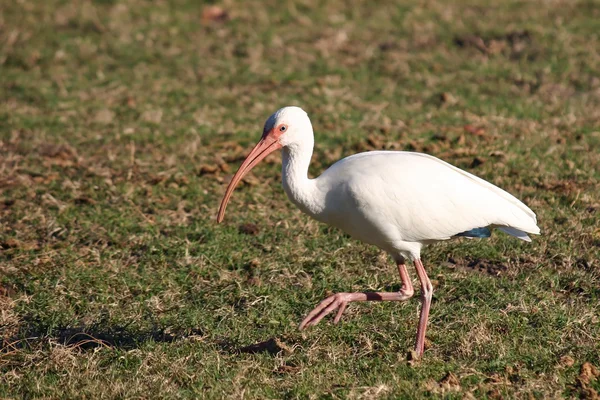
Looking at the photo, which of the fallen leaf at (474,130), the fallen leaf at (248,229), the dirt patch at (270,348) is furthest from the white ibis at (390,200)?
the fallen leaf at (474,130)

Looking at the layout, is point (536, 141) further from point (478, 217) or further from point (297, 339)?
point (297, 339)

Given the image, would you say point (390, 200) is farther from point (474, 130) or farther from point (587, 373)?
point (474, 130)

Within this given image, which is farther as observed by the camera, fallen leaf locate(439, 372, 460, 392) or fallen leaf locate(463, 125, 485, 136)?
fallen leaf locate(463, 125, 485, 136)

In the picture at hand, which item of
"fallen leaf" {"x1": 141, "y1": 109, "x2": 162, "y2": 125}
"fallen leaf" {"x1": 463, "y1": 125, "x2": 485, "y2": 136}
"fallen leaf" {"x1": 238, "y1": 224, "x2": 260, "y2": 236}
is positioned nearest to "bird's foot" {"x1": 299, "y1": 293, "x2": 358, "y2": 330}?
"fallen leaf" {"x1": 238, "y1": 224, "x2": 260, "y2": 236}

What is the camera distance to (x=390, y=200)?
4.88 metres

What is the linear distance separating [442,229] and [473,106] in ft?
14.4

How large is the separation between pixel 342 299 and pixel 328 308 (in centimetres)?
10

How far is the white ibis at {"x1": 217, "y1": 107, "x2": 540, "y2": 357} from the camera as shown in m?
4.88

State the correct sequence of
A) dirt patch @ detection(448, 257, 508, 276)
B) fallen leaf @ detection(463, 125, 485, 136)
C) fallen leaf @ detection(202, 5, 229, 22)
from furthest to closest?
fallen leaf @ detection(202, 5, 229, 22)
fallen leaf @ detection(463, 125, 485, 136)
dirt patch @ detection(448, 257, 508, 276)

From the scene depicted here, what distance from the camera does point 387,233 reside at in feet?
16.1

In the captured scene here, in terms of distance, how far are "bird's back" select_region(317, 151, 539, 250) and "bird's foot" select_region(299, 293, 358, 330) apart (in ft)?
1.14

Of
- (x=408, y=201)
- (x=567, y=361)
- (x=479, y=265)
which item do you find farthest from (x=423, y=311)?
(x=479, y=265)

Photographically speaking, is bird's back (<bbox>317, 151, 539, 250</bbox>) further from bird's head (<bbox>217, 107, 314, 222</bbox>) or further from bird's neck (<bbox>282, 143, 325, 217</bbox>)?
bird's head (<bbox>217, 107, 314, 222</bbox>)

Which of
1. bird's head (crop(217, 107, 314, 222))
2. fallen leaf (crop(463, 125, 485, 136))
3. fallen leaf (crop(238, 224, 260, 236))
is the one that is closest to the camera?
bird's head (crop(217, 107, 314, 222))
